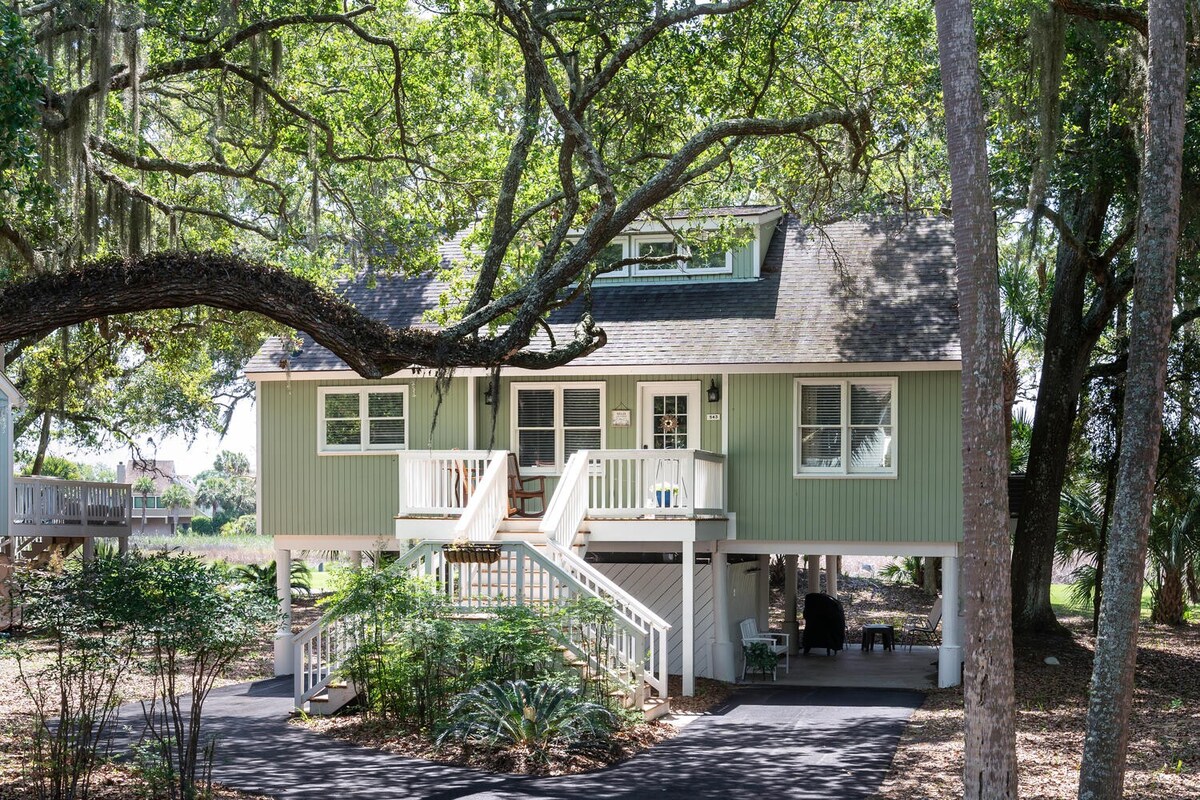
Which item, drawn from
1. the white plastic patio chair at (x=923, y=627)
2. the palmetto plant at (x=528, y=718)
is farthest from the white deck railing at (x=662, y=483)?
the white plastic patio chair at (x=923, y=627)

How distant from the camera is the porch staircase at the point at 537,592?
47.6ft

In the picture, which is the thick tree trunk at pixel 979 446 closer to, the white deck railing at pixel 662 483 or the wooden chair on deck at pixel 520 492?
the white deck railing at pixel 662 483

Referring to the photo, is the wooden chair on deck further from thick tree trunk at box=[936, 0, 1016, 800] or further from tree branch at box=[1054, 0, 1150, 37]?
thick tree trunk at box=[936, 0, 1016, 800]

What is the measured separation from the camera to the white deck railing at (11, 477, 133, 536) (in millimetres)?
23672

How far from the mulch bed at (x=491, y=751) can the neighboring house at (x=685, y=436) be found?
234 centimetres

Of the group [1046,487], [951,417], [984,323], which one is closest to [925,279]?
[951,417]

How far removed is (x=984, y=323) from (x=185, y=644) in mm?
5959

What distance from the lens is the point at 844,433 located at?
18516 millimetres

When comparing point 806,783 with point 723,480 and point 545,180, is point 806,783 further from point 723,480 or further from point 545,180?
point 545,180

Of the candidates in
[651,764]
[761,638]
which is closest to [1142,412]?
[651,764]

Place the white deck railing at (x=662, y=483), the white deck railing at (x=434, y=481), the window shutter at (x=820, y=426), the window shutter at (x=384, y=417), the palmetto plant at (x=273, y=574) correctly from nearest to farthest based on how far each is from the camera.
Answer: the white deck railing at (x=662, y=483), the white deck railing at (x=434, y=481), the window shutter at (x=820, y=426), the window shutter at (x=384, y=417), the palmetto plant at (x=273, y=574)

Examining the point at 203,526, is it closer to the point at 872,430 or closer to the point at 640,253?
the point at 640,253

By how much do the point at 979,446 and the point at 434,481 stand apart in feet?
36.3

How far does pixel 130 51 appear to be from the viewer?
13.1 metres
